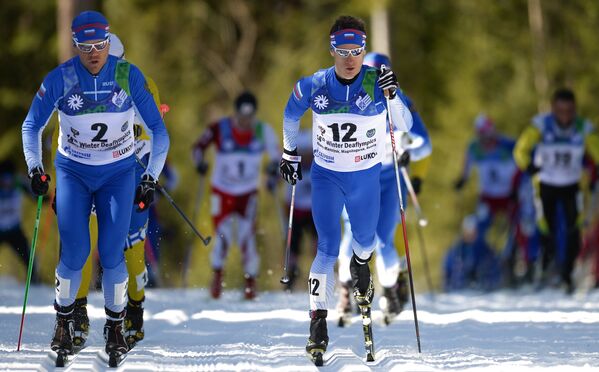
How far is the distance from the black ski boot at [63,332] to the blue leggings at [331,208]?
1551 mm

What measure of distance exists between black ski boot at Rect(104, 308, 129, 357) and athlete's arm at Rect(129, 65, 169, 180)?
934mm

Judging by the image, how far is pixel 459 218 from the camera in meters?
32.3

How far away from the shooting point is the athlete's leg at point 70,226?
8.79 metres

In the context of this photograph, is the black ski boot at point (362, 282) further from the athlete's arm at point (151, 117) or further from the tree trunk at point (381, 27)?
the tree trunk at point (381, 27)

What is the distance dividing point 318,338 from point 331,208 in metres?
0.85

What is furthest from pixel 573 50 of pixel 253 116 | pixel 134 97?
pixel 134 97

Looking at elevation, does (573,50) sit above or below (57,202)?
above

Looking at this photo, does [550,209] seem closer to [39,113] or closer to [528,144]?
[528,144]

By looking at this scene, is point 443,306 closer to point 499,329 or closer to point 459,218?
point 499,329

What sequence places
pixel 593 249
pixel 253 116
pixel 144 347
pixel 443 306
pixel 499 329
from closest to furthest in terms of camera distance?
pixel 144 347
pixel 499 329
pixel 443 306
pixel 253 116
pixel 593 249

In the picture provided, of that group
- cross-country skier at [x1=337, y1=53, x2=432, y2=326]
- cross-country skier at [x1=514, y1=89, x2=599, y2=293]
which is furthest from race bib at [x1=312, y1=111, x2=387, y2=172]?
cross-country skier at [x1=514, y1=89, x2=599, y2=293]

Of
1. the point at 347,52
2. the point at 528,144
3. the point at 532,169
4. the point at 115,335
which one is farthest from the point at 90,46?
the point at 532,169

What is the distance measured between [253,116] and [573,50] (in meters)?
19.4

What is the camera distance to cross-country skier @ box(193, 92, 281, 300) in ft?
49.5
